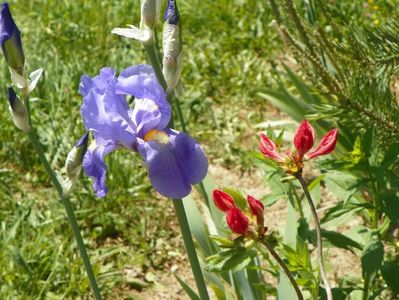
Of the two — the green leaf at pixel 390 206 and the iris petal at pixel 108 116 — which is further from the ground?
the iris petal at pixel 108 116

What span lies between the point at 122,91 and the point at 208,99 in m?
2.49

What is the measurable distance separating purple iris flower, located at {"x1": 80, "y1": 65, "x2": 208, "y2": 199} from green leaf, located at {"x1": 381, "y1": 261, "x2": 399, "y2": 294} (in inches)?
36.5

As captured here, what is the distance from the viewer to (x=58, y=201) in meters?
2.92

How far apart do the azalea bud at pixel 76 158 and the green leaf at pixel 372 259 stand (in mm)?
832

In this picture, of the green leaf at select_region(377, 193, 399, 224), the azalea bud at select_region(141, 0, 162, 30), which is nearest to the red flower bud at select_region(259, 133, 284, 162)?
the azalea bud at select_region(141, 0, 162, 30)

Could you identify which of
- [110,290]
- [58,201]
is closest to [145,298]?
[110,290]

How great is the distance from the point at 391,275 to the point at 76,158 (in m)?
0.98

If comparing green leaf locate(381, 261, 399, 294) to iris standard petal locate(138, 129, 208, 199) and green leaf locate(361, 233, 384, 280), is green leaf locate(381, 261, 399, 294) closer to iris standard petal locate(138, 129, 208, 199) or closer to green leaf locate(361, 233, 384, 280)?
green leaf locate(361, 233, 384, 280)

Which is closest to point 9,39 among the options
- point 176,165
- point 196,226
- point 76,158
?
point 76,158

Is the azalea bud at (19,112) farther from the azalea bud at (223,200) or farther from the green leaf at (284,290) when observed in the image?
the green leaf at (284,290)

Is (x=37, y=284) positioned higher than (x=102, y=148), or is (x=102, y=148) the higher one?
(x=102, y=148)

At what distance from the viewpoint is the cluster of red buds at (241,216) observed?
132 cm

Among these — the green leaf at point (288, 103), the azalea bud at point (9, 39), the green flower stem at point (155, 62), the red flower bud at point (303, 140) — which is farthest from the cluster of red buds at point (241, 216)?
the green leaf at point (288, 103)

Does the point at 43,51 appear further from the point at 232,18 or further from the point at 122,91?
the point at 122,91
